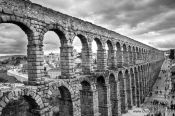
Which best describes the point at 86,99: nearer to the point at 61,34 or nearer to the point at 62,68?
the point at 62,68

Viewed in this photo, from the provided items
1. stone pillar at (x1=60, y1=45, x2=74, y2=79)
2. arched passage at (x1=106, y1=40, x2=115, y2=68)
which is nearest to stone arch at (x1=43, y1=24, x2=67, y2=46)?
stone pillar at (x1=60, y1=45, x2=74, y2=79)

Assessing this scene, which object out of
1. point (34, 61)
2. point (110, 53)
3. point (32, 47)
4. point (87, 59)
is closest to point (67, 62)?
point (34, 61)

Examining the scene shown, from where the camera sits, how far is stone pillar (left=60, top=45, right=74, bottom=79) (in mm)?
12102

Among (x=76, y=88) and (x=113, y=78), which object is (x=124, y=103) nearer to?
(x=113, y=78)

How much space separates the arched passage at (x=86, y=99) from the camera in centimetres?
1470

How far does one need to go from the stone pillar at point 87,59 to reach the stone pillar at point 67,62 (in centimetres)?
276

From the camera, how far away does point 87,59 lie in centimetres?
1486

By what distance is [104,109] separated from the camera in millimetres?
17391

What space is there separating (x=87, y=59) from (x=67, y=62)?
3150 mm

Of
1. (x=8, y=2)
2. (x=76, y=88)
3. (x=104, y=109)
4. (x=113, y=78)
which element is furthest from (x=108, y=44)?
(x=8, y=2)

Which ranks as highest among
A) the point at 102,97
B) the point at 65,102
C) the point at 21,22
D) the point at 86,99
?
the point at 21,22

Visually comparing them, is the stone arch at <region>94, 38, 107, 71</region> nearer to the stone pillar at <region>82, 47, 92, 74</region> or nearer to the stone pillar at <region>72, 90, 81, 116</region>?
the stone pillar at <region>82, 47, 92, 74</region>

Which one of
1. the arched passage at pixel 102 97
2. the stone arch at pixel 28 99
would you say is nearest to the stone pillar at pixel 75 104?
the stone arch at pixel 28 99

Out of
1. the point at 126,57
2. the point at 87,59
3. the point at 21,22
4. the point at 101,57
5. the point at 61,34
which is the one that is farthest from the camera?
the point at 126,57
